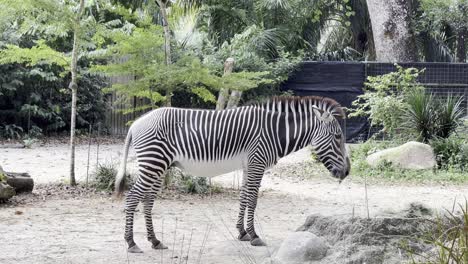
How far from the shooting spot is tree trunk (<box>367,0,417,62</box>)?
1817 cm

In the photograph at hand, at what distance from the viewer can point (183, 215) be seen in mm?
9195

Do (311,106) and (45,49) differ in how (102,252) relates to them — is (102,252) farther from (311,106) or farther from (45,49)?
(45,49)

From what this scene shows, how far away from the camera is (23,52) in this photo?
36.3ft

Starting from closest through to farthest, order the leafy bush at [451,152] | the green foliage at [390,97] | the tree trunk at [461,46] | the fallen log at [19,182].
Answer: the fallen log at [19,182], the leafy bush at [451,152], the green foliage at [390,97], the tree trunk at [461,46]

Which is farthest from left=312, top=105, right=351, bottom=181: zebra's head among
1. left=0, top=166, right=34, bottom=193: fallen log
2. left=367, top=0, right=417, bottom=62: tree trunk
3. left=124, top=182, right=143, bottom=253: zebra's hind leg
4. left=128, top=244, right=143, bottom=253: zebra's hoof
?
left=367, top=0, right=417, bottom=62: tree trunk

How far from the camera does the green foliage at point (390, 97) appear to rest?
15.4 m

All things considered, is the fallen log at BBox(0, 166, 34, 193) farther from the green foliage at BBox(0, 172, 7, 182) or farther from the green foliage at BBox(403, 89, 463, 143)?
the green foliage at BBox(403, 89, 463, 143)

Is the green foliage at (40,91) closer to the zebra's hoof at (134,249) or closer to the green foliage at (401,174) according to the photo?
the green foliage at (401,174)

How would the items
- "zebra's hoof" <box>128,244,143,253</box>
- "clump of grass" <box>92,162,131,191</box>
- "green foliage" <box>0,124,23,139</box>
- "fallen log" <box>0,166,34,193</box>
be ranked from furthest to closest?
"green foliage" <box>0,124,23,139</box> < "clump of grass" <box>92,162,131,191</box> < "fallen log" <box>0,166,34,193</box> < "zebra's hoof" <box>128,244,143,253</box>

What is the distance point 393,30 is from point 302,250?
46.4 ft

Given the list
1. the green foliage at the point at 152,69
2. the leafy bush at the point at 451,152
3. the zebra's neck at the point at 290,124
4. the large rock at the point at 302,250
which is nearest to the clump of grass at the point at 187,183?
the green foliage at the point at 152,69

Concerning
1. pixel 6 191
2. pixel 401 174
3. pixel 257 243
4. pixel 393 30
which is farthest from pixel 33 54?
pixel 393 30

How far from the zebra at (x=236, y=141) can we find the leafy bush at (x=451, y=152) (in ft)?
21.4

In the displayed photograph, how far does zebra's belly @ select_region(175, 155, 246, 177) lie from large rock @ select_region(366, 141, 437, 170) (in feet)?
21.5
